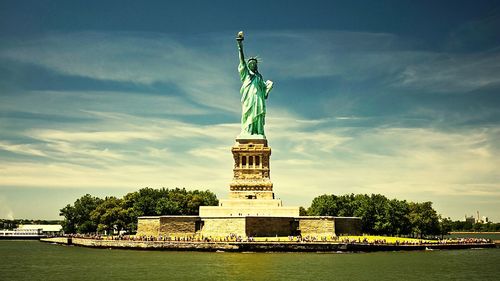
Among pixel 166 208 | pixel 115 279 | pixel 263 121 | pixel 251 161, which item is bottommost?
pixel 115 279

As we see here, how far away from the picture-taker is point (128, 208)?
278 feet

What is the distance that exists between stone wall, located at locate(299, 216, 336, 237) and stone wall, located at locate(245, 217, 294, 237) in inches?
47.5

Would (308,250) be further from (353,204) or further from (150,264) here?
(353,204)

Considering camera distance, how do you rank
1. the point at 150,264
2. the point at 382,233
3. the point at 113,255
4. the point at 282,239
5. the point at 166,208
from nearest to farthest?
the point at 150,264, the point at 113,255, the point at 282,239, the point at 382,233, the point at 166,208

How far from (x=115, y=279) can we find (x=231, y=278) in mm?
7112

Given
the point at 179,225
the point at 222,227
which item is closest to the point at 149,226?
the point at 179,225

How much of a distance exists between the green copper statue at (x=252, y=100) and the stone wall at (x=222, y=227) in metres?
14.2

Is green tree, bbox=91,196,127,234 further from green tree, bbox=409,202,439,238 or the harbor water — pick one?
green tree, bbox=409,202,439,238

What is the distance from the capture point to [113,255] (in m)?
52.0

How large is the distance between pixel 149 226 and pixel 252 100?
803 inches

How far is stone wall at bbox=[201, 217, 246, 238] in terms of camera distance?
192 ft

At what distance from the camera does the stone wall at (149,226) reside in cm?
6266

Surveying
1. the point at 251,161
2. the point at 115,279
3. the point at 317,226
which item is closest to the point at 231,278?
the point at 115,279

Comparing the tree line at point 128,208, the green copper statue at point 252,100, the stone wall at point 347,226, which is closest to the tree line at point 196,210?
the tree line at point 128,208
